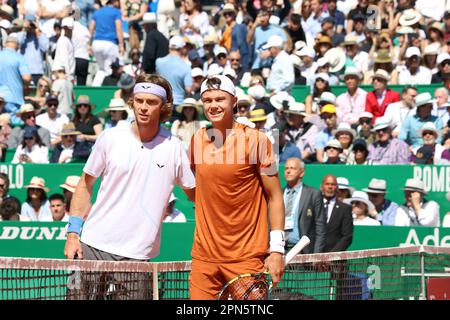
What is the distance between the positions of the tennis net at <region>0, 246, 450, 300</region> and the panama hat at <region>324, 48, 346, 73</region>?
966cm

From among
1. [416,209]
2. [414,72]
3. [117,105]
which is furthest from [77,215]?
[414,72]

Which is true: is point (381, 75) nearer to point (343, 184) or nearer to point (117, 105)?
point (343, 184)

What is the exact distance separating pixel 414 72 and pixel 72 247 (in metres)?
12.0

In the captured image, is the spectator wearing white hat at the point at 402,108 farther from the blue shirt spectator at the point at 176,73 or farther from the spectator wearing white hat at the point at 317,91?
the blue shirt spectator at the point at 176,73

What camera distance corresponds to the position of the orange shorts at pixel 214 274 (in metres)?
6.98

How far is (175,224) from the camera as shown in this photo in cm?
1312

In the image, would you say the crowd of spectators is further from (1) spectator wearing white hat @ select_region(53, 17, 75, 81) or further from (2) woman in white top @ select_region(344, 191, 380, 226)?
(2) woman in white top @ select_region(344, 191, 380, 226)

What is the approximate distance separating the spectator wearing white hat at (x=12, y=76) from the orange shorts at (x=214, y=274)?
11.9m

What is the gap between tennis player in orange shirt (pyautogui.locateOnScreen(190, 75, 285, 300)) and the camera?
6.96m

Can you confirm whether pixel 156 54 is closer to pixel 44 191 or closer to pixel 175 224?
pixel 44 191

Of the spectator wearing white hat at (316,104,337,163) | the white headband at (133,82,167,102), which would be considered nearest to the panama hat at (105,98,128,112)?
the spectator wearing white hat at (316,104,337,163)

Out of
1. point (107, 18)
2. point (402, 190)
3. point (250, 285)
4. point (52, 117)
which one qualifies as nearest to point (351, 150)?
point (402, 190)

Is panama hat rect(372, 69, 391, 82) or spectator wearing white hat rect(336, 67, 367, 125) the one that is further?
panama hat rect(372, 69, 391, 82)
